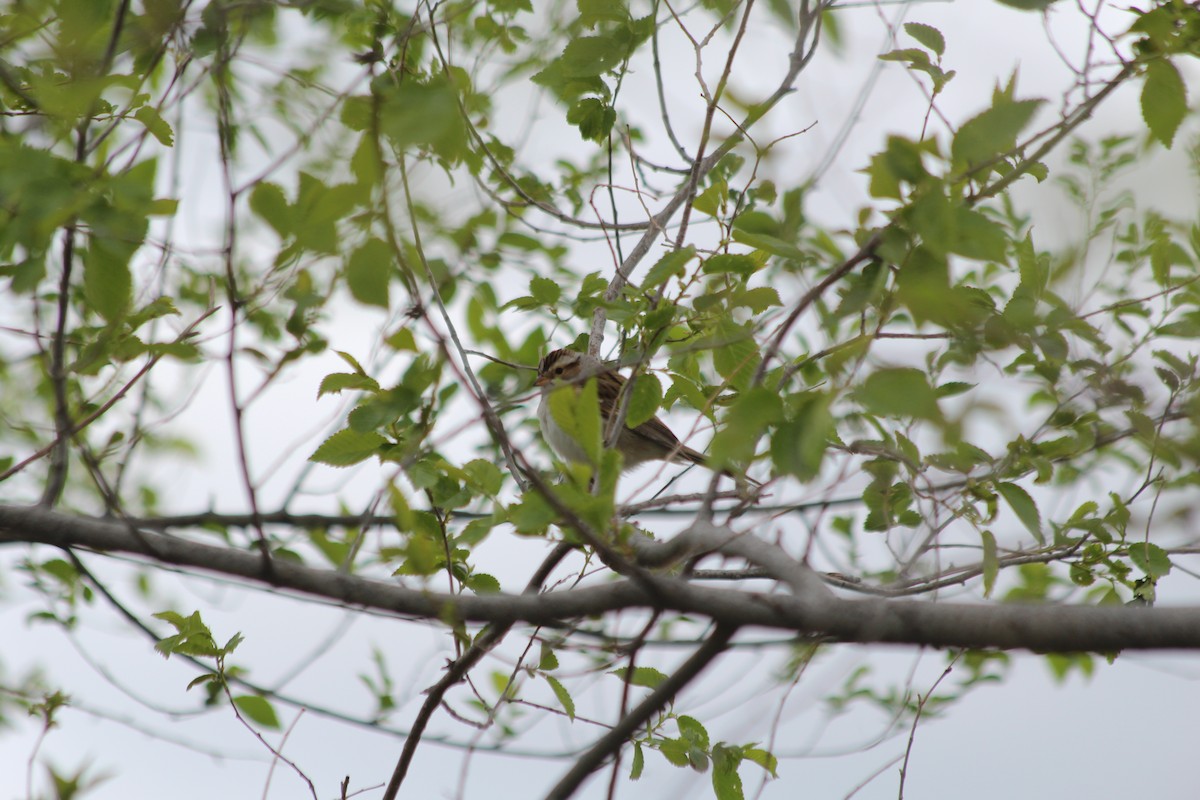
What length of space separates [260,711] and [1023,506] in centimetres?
248

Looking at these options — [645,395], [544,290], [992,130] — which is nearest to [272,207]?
[992,130]

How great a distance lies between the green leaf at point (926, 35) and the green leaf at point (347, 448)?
76.3 inches

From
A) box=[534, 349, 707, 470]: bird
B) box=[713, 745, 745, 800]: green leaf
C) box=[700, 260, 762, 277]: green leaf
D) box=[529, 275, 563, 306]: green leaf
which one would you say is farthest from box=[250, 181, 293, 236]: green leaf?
box=[534, 349, 707, 470]: bird

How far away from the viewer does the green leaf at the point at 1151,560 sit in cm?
359

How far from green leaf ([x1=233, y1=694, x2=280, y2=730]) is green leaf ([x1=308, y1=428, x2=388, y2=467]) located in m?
0.98

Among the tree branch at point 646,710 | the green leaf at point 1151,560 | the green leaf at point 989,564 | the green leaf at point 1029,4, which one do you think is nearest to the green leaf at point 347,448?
the tree branch at point 646,710

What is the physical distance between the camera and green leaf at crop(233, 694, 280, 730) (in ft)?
11.7

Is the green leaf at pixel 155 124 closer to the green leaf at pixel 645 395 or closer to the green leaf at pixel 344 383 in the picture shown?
the green leaf at pixel 344 383

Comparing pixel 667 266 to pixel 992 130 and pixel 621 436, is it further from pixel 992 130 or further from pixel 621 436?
pixel 621 436

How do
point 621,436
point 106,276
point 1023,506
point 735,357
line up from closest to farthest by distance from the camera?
point 106,276, point 1023,506, point 735,357, point 621,436

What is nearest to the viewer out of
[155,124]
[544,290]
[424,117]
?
[424,117]

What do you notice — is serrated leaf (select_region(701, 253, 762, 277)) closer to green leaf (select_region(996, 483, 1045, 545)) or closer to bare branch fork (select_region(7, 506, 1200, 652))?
green leaf (select_region(996, 483, 1045, 545))

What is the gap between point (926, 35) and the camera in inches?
120

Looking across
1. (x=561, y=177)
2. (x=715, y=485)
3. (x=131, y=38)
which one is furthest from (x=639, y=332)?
(x=561, y=177)
